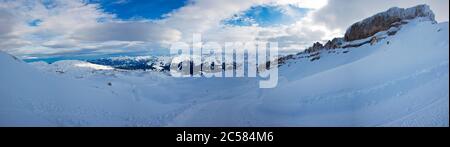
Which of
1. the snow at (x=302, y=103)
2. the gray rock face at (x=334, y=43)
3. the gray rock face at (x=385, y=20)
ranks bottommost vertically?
the snow at (x=302, y=103)

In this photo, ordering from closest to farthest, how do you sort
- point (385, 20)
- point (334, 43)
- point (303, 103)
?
point (303, 103) < point (385, 20) < point (334, 43)

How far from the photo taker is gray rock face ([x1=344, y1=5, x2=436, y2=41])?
43188 millimetres

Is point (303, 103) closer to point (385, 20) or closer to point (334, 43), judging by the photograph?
point (385, 20)

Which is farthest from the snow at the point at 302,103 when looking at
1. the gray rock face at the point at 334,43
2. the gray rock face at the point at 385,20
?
the gray rock face at the point at 334,43

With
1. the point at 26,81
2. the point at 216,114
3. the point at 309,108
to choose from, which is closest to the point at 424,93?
the point at 309,108

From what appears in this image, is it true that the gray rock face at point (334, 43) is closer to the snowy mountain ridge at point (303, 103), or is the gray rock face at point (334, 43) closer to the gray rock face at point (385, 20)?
the gray rock face at point (385, 20)

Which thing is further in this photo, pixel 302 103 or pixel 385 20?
pixel 385 20

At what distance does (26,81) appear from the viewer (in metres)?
13.0

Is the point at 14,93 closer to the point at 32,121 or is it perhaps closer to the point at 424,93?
the point at 32,121

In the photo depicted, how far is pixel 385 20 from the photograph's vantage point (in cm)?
4688

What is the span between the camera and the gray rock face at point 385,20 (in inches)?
1700

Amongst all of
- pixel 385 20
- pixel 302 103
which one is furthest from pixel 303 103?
pixel 385 20
